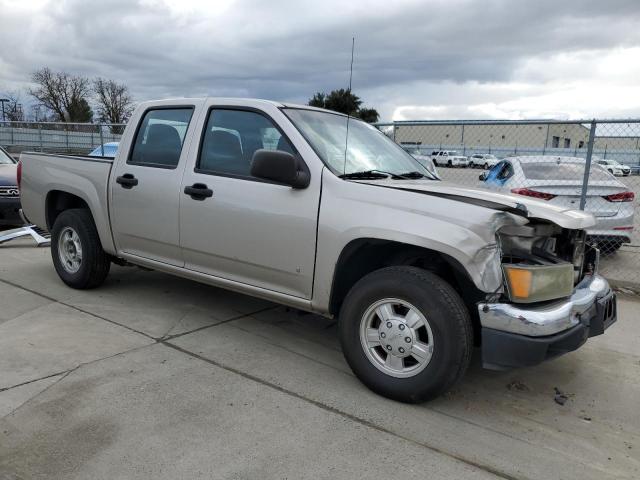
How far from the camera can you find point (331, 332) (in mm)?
4621

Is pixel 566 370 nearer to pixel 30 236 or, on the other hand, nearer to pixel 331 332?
pixel 331 332

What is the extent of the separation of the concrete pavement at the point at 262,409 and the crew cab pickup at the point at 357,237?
0.39 metres

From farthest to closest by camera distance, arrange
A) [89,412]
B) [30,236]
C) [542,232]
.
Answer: [30,236]
[542,232]
[89,412]

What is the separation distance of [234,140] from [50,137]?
16.8m

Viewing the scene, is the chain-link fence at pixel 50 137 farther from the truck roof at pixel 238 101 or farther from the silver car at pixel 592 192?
the silver car at pixel 592 192

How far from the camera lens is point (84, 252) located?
519cm

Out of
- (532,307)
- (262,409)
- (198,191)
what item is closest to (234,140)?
(198,191)

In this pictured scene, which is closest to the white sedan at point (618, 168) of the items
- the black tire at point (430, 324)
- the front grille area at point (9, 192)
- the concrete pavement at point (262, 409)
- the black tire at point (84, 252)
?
the concrete pavement at point (262, 409)

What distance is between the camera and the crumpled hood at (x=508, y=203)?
3111 millimetres

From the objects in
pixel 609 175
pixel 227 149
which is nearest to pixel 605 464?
pixel 227 149

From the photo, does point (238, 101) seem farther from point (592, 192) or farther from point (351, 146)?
point (592, 192)

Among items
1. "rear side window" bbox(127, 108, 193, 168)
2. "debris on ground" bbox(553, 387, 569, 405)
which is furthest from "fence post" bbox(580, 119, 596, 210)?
"rear side window" bbox(127, 108, 193, 168)

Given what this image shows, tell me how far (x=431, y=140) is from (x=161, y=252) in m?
6.53

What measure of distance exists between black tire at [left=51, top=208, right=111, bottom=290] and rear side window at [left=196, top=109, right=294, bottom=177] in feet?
5.42
